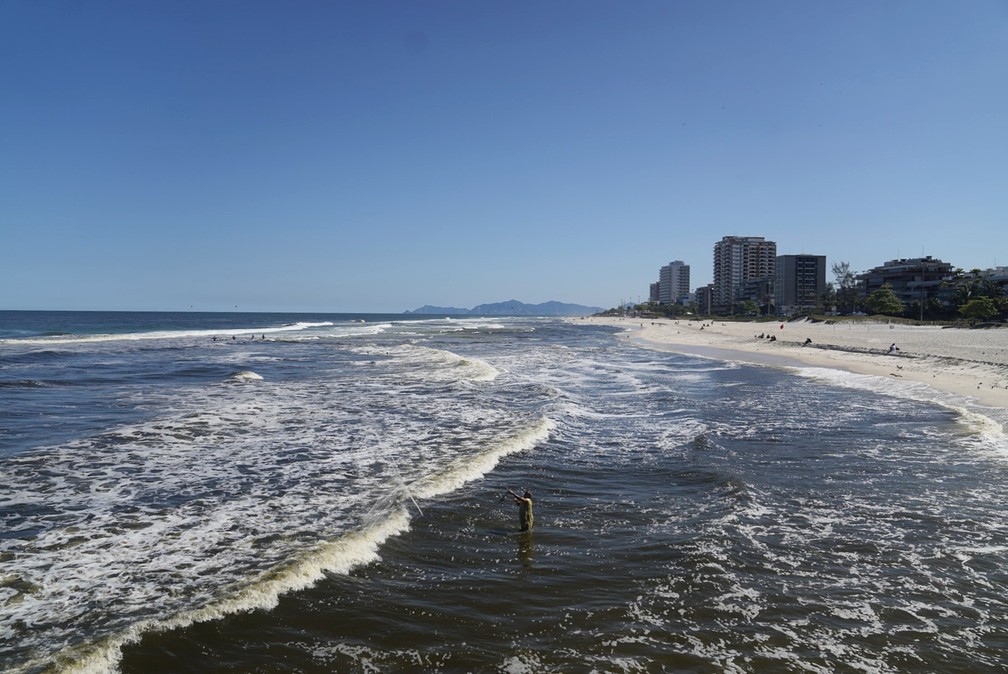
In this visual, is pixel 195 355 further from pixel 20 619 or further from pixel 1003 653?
pixel 1003 653

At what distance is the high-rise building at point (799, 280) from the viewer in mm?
176250

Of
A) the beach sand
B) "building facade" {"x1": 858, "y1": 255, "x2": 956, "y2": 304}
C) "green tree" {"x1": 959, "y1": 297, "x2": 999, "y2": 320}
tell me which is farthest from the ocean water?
"building facade" {"x1": 858, "y1": 255, "x2": 956, "y2": 304}

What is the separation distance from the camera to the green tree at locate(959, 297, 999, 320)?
241ft

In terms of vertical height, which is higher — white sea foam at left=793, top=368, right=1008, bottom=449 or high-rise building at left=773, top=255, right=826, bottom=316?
high-rise building at left=773, top=255, right=826, bottom=316

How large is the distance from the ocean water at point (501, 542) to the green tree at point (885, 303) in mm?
96706

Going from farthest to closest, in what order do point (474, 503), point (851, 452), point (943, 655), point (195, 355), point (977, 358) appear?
1. point (195, 355)
2. point (977, 358)
3. point (851, 452)
4. point (474, 503)
5. point (943, 655)

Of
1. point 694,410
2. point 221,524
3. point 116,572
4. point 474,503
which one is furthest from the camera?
point 694,410

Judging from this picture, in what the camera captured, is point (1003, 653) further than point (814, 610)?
No

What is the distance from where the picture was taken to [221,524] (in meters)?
8.85

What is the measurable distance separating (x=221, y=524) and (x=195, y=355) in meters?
36.8

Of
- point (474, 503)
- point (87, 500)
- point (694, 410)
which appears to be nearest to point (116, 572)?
point (87, 500)

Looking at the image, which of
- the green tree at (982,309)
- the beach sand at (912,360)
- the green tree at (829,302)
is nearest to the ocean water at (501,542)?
the beach sand at (912,360)

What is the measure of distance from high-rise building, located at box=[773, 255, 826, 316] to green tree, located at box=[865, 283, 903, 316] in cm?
6934

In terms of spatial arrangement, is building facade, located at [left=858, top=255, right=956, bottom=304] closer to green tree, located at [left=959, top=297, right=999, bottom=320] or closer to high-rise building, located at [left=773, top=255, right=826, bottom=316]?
high-rise building, located at [left=773, top=255, right=826, bottom=316]
